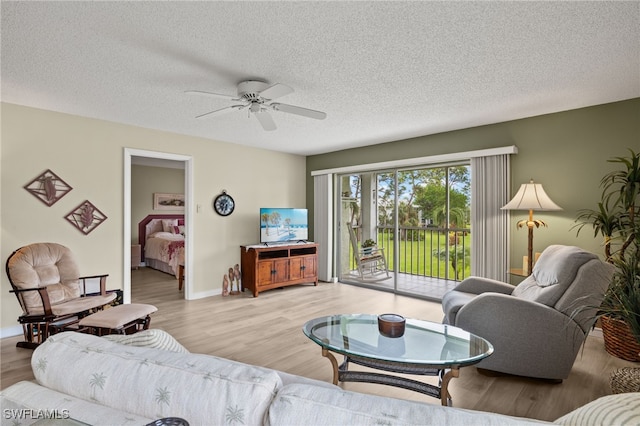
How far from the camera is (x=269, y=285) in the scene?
16.1 feet

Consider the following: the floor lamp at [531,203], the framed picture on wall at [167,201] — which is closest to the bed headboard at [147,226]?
the framed picture on wall at [167,201]

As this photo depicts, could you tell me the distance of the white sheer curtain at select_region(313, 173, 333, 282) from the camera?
5.82 meters

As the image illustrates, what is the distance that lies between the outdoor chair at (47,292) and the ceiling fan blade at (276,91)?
2.49 metres

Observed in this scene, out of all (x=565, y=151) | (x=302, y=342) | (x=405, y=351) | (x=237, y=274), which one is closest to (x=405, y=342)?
(x=405, y=351)

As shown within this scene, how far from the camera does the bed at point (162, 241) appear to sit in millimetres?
6080

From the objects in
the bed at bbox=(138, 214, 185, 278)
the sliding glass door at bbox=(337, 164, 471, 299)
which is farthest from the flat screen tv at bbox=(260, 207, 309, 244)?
the bed at bbox=(138, 214, 185, 278)

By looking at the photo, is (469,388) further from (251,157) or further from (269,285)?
(251,157)

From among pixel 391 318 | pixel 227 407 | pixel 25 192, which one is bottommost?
pixel 391 318

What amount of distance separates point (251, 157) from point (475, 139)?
11.2 ft

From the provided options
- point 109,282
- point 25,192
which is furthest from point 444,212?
point 25,192

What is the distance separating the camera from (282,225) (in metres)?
5.38

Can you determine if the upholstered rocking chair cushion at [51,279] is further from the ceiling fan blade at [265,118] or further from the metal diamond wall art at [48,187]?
the ceiling fan blade at [265,118]

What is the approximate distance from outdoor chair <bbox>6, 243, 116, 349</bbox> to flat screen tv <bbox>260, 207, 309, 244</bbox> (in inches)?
92.9

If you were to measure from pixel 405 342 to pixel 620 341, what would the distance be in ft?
7.08
